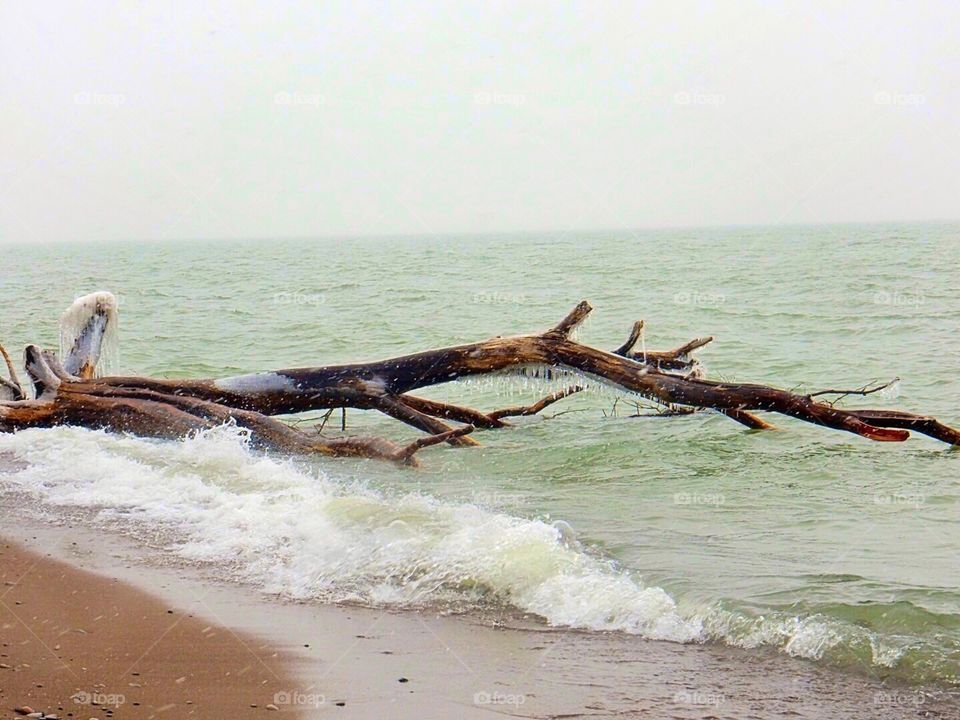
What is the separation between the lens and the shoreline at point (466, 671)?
15.2 feet

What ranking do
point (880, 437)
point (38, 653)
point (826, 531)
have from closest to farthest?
point (38, 653), point (826, 531), point (880, 437)

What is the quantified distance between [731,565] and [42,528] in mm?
5090

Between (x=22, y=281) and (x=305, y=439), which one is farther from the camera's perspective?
(x=22, y=281)

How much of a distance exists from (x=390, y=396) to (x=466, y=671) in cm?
630

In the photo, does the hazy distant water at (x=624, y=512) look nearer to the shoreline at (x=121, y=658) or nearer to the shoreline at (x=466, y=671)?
the shoreline at (x=466, y=671)

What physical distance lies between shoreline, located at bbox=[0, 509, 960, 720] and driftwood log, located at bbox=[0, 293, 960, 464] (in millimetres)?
4494

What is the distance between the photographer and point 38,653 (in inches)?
203

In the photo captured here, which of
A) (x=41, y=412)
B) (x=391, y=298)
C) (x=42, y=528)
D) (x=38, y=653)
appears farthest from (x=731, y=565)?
(x=391, y=298)

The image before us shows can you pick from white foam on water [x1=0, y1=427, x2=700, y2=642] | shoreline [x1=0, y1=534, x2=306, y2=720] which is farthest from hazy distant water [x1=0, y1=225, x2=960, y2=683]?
shoreline [x1=0, y1=534, x2=306, y2=720]

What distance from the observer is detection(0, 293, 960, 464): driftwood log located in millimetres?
10328

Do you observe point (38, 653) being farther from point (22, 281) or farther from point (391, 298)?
point (22, 281)

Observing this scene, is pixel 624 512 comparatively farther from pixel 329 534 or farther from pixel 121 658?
pixel 121 658

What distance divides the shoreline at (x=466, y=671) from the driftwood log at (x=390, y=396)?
4494 millimetres

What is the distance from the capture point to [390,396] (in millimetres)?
11219
